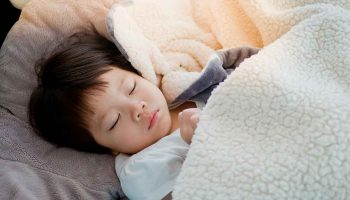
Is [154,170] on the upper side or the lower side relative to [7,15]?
lower

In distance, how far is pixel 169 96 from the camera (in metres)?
1.09

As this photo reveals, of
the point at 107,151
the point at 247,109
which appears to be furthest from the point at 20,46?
the point at 247,109

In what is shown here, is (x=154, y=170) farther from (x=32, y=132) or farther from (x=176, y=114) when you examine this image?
(x=32, y=132)

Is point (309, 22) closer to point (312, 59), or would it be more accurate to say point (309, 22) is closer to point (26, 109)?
point (312, 59)

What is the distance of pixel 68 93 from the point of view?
3.34ft

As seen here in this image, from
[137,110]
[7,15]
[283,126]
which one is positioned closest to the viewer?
[283,126]

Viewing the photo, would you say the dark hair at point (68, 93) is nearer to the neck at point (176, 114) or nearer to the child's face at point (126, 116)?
the child's face at point (126, 116)

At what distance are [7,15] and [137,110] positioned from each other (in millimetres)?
542

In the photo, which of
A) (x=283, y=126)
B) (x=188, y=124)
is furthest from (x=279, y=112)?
(x=188, y=124)

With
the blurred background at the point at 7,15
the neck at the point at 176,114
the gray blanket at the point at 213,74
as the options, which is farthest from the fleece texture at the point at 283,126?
the blurred background at the point at 7,15

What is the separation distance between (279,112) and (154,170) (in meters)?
0.28

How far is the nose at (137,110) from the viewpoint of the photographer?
980mm

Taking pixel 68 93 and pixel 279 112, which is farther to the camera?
pixel 68 93

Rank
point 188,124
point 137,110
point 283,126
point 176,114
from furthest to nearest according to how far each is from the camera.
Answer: point 176,114
point 137,110
point 188,124
point 283,126
